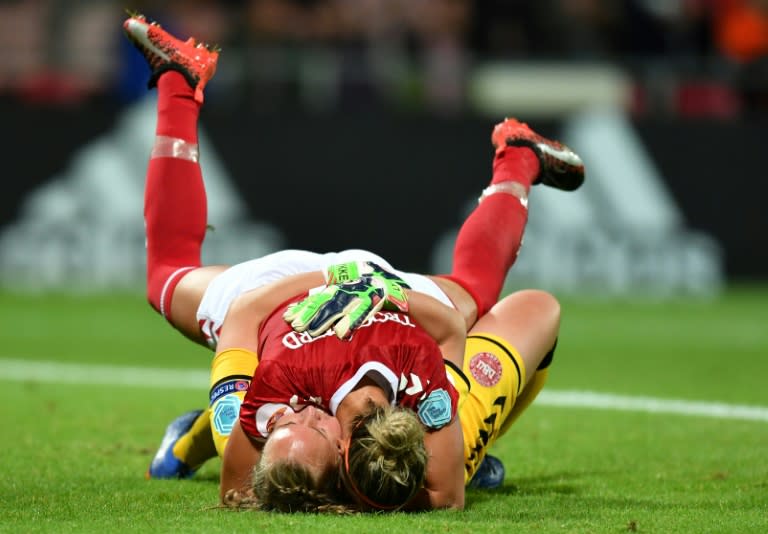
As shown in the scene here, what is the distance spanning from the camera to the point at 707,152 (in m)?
15.8

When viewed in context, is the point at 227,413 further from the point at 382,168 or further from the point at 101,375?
the point at 382,168

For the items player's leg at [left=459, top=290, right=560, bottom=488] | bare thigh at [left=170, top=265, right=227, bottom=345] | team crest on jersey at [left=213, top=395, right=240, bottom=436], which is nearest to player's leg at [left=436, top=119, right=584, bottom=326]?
player's leg at [left=459, top=290, right=560, bottom=488]

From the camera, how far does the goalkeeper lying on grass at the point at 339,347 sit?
14.9 ft

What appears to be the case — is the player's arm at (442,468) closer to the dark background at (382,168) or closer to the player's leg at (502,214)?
the player's leg at (502,214)

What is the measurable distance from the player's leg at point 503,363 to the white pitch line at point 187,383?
209 cm

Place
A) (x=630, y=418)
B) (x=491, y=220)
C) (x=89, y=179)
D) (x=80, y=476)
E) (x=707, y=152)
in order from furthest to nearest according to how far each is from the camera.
→ (x=707, y=152), (x=89, y=179), (x=630, y=418), (x=491, y=220), (x=80, y=476)

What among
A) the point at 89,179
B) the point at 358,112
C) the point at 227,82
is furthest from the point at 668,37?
the point at 89,179

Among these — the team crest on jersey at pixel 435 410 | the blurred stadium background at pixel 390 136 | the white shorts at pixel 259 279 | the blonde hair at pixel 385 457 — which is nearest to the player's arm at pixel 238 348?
the white shorts at pixel 259 279

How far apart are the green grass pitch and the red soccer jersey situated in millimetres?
364

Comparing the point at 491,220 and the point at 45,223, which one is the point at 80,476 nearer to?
the point at 491,220

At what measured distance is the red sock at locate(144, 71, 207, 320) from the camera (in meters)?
6.32

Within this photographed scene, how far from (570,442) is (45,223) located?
9.04m

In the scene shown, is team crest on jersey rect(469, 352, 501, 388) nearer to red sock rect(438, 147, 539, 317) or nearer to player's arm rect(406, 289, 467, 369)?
player's arm rect(406, 289, 467, 369)

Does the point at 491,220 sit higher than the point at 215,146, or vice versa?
the point at 491,220
